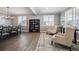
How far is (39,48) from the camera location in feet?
9.00

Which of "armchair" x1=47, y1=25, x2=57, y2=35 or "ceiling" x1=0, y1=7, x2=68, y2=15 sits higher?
"ceiling" x1=0, y1=7, x2=68, y2=15

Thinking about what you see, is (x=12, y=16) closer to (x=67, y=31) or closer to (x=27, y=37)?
(x=27, y=37)

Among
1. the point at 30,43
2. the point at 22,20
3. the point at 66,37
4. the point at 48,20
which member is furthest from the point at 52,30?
the point at 22,20

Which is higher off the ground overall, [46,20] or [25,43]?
[46,20]

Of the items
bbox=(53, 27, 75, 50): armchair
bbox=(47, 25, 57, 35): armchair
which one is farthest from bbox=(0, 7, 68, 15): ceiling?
bbox=(53, 27, 75, 50): armchair

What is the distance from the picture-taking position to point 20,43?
275cm

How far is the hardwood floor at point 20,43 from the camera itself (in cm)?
271

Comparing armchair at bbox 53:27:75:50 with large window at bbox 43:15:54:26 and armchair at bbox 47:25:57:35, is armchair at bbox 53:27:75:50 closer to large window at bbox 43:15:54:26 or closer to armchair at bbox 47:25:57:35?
armchair at bbox 47:25:57:35

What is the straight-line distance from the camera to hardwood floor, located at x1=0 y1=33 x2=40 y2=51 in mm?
2711
